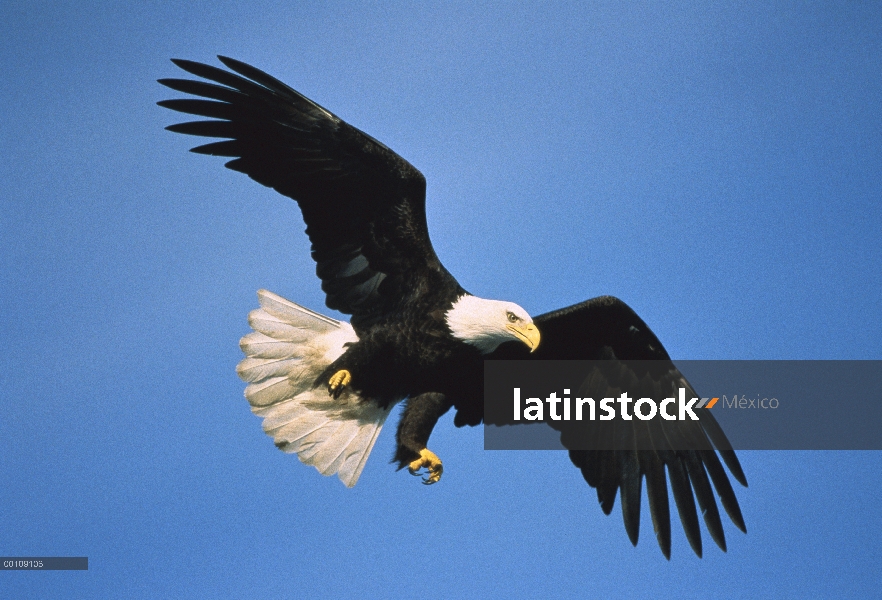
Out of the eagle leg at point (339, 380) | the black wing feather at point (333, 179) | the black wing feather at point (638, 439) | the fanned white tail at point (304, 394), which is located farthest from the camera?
the black wing feather at point (638, 439)

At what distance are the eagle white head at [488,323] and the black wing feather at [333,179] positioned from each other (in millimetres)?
188

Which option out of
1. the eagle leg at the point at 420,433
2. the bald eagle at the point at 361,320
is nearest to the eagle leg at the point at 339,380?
the bald eagle at the point at 361,320

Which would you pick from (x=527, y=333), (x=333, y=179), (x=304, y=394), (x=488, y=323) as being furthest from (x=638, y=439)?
(x=333, y=179)

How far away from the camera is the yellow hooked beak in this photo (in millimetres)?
6812

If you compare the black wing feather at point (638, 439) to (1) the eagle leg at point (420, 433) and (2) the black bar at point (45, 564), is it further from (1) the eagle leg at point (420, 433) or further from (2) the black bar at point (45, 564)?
(2) the black bar at point (45, 564)

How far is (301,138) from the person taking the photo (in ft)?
22.3

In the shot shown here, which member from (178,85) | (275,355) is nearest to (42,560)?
(275,355)

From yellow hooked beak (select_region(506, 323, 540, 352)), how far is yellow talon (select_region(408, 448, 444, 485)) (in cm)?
97

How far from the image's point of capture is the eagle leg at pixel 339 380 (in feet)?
22.7

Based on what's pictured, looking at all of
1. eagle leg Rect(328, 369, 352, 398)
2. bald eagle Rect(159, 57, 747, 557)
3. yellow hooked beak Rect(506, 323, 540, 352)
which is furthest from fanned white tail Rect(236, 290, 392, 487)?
yellow hooked beak Rect(506, 323, 540, 352)

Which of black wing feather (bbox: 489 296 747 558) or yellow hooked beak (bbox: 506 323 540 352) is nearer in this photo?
yellow hooked beak (bbox: 506 323 540 352)

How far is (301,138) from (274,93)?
340 millimetres

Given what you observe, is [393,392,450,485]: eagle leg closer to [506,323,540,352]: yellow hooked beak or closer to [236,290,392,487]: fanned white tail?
[236,290,392,487]: fanned white tail

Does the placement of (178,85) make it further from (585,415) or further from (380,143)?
(585,415)
